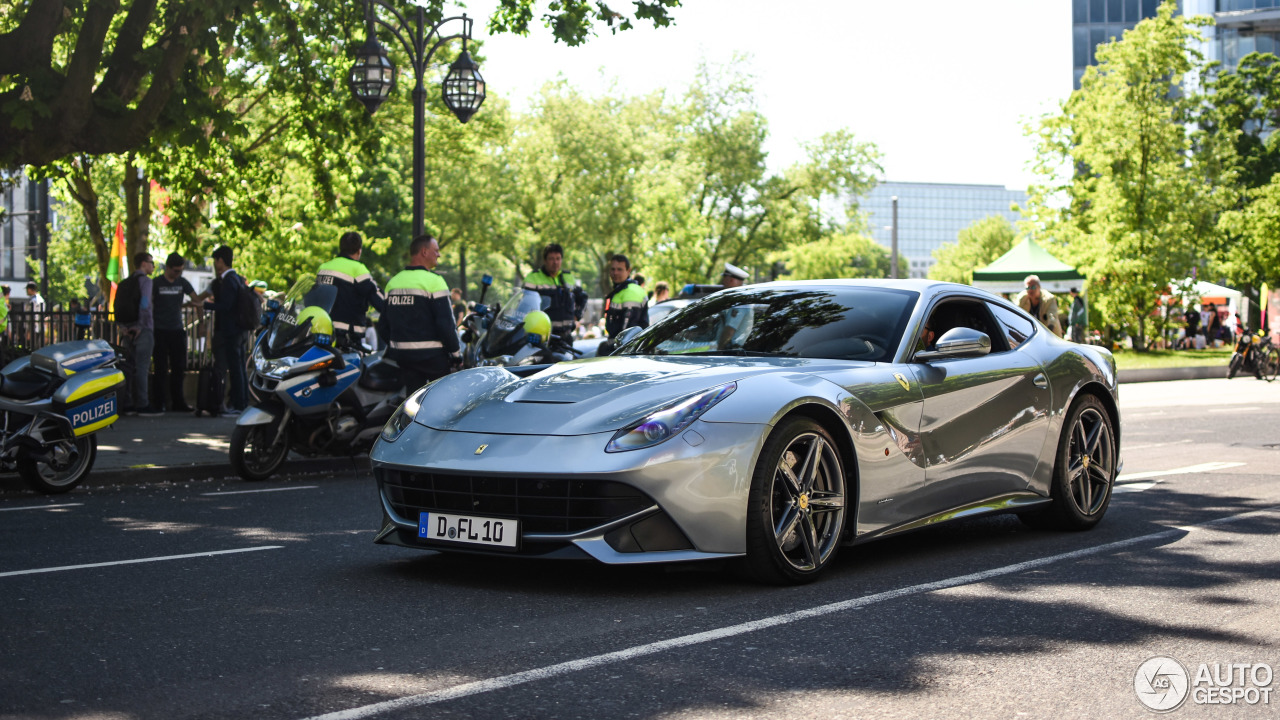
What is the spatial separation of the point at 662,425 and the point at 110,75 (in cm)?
1005

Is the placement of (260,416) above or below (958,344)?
below

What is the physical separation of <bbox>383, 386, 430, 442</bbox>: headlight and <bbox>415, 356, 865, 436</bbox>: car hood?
2.0 inches

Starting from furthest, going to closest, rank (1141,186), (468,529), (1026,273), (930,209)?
(930,209)
(1141,186)
(1026,273)
(468,529)

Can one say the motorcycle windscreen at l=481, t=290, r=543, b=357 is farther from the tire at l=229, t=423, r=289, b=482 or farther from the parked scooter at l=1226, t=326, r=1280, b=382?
the parked scooter at l=1226, t=326, r=1280, b=382

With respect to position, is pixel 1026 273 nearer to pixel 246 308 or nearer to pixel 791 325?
pixel 246 308

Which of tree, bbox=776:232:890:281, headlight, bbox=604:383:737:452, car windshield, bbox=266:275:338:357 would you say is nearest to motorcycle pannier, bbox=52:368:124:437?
car windshield, bbox=266:275:338:357

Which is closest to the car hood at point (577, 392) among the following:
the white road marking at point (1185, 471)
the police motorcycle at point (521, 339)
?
the white road marking at point (1185, 471)

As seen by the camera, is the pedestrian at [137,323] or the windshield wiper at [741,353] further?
the pedestrian at [137,323]

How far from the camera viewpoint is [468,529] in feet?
18.7

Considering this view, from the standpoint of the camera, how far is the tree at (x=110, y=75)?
12805 mm

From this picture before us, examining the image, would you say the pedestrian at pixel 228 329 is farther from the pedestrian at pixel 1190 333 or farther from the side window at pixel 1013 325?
the pedestrian at pixel 1190 333

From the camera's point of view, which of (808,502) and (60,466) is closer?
(808,502)

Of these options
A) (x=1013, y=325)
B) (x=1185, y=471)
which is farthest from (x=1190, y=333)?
(x=1013, y=325)

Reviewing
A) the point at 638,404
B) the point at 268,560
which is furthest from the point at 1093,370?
the point at 268,560
